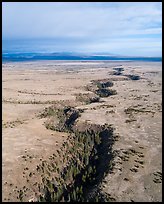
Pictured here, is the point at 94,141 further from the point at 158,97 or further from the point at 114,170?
the point at 158,97

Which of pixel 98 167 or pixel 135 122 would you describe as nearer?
pixel 98 167

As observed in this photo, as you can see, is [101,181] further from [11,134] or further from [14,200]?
[11,134]

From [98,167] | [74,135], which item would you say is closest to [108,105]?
[74,135]

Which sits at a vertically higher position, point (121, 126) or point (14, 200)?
point (121, 126)

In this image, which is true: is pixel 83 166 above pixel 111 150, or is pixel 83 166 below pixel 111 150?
below

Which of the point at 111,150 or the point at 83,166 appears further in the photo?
the point at 111,150

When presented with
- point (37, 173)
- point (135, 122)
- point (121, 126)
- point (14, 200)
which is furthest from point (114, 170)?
point (135, 122)

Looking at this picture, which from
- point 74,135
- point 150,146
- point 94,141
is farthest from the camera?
point 74,135

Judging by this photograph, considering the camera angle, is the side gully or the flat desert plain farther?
the flat desert plain

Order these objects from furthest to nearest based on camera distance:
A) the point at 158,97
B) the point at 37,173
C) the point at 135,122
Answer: the point at 158,97 → the point at 135,122 → the point at 37,173

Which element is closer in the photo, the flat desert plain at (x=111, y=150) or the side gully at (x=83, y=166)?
the side gully at (x=83, y=166)
